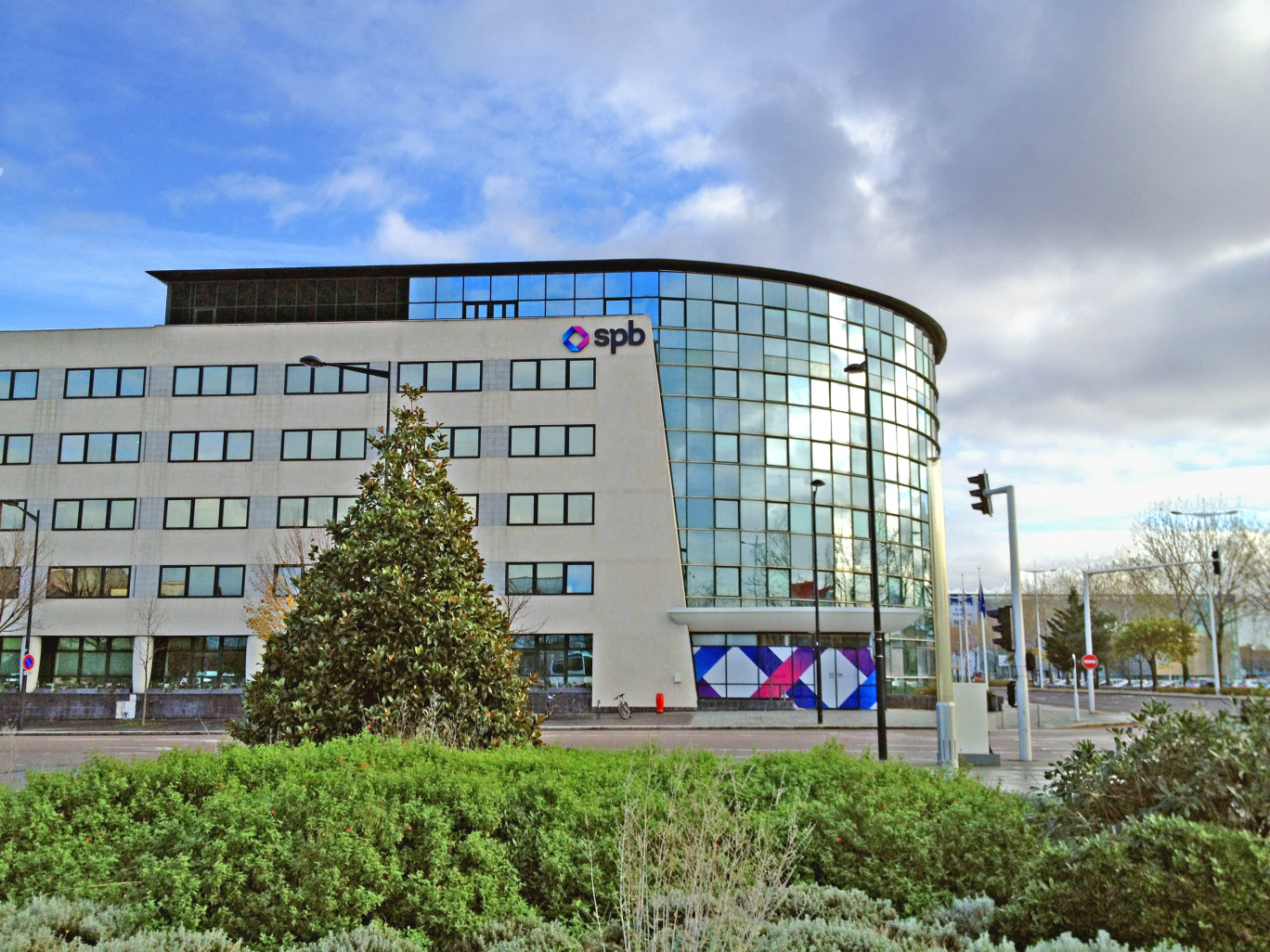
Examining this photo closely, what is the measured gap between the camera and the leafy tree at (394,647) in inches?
441

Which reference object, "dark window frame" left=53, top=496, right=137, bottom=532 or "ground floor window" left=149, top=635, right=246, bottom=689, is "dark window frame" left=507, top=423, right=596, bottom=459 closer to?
"ground floor window" left=149, top=635, right=246, bottom=689

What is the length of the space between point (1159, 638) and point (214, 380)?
72.2 m

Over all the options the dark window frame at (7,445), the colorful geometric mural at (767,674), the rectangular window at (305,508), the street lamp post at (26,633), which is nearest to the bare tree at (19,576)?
the street lamp post at (26,633)

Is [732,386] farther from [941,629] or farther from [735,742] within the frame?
[941,629]

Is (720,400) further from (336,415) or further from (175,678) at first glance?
(175,678)

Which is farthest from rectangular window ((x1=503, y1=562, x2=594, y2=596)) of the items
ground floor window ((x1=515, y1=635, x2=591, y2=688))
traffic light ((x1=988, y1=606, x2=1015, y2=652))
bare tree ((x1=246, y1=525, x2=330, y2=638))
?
traffic light ((x1=988, y1=606, x2=1015, y2=652))

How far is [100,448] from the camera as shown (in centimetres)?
4772

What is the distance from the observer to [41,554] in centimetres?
4675

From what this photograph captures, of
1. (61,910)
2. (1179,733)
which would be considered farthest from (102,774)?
(1179,733)

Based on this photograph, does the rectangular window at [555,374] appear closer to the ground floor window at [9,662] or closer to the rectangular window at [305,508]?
the rectangular window at [305,508]

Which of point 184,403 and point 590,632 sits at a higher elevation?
point 184,403

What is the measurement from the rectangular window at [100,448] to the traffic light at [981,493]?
38.2 metres

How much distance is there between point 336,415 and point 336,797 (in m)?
40.9

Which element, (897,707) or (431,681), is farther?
(897,707)
